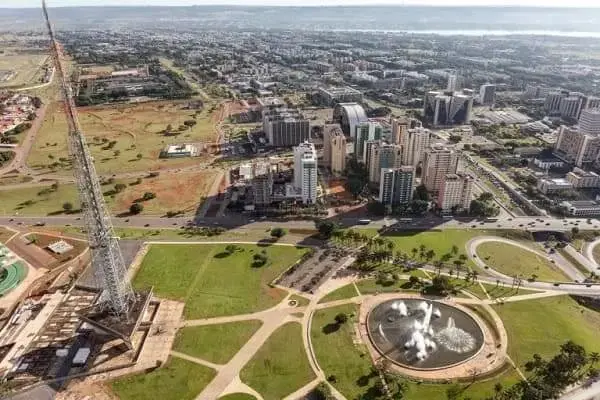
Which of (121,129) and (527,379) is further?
(121,129)

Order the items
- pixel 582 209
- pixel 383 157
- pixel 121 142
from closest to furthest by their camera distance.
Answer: pixel 582 209
pixel 383 157
pixel 121 142

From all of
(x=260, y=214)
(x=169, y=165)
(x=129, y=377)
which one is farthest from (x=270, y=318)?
(x=169, y=165)

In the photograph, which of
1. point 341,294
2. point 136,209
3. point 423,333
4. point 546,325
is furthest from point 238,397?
point 136,209

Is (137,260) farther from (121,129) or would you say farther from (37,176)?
(121,129)

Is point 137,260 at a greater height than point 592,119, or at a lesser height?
lesser

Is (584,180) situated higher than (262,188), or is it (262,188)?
(262,188)

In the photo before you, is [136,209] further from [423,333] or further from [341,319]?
[423,333]

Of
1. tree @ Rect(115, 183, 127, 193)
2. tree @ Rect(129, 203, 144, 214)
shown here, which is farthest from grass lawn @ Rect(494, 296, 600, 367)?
tree @ Rect(115, 183, 127, 193)
